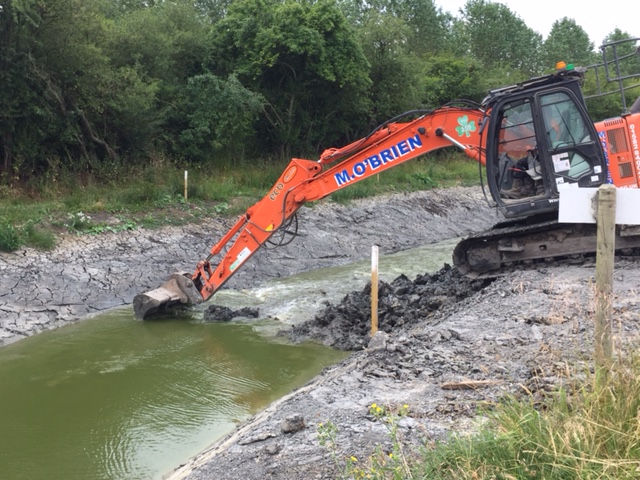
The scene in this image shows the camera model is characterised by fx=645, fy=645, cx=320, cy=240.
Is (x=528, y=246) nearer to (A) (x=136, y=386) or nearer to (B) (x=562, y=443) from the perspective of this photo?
(A) (x=136, y=386)

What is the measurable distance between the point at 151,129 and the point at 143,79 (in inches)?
63.4

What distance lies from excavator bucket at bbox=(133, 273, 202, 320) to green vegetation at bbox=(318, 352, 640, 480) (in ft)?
23.0

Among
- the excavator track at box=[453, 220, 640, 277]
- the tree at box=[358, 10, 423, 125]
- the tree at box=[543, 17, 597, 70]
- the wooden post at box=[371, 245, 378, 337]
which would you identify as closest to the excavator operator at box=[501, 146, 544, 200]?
the excavator track at box=[453, 220, 640, 277]

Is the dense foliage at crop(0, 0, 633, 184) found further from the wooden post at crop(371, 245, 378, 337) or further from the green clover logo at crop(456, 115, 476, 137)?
the wooden post at crop(371, 245, 378, 337)

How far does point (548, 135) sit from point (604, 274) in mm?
5064

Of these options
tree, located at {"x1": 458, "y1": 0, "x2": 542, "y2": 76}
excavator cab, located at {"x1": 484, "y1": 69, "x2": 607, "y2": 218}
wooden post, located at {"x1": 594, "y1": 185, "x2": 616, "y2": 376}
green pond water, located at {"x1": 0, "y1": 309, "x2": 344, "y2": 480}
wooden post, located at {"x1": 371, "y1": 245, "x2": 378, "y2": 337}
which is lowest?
green pond water, located at {"x1": 0, "y1": 309, "x2": 344, "y2": 480}

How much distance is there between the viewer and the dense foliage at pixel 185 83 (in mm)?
14914

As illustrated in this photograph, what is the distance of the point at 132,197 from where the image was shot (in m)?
14.6

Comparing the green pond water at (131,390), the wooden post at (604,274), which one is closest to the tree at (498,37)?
the green pond water at (131,390)

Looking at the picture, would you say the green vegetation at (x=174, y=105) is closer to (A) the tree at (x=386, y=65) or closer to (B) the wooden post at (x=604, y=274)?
(A) the tree at (x=386, y=65)

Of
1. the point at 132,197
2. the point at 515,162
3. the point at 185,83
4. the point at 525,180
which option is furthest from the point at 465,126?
the point at 185,83

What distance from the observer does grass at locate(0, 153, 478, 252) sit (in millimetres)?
12180

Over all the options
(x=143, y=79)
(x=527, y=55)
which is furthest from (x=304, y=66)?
(x=527, y=55)

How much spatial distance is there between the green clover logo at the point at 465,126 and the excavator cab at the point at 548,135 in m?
0.38
